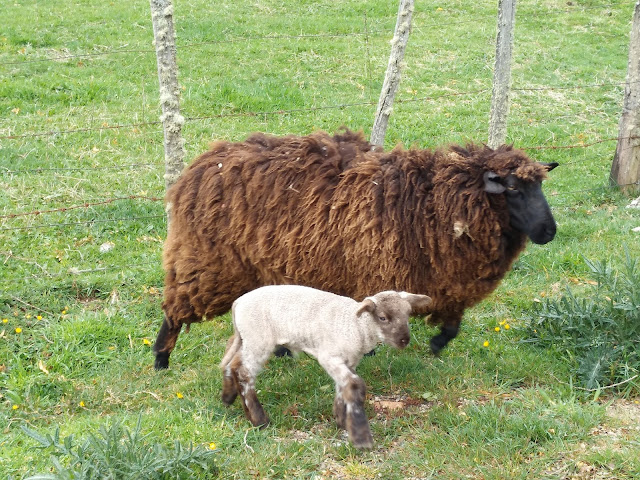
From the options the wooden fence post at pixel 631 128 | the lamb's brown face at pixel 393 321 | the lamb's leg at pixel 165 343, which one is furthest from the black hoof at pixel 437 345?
the wooden fence post at pixel 631 128

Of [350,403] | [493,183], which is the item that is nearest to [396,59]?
[493,183]

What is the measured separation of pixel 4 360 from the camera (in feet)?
19.2

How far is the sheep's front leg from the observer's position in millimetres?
4270

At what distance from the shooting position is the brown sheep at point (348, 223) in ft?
17.2

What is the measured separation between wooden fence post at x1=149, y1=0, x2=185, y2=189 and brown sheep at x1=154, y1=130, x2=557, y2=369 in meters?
0.96

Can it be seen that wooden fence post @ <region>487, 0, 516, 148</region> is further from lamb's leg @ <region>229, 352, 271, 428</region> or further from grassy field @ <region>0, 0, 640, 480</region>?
lamb's leg @ <region>229, 352, 271, 428</region>

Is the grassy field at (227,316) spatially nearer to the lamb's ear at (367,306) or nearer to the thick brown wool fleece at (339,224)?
the thick brown wool fleece at (339,224)

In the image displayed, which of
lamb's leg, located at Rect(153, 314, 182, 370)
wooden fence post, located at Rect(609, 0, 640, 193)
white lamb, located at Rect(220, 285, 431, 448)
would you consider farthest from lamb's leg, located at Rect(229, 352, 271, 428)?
wooden fence post, located at Rect(609, 0, 640, 193)

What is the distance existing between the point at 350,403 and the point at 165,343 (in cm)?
211

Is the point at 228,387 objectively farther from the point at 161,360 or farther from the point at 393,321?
the point at 393,321

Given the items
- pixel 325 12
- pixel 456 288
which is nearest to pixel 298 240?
pixel 456 288

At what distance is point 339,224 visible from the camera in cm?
536

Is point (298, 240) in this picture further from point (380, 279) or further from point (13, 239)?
point (13, 239)

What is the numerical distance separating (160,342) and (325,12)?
11509mm
